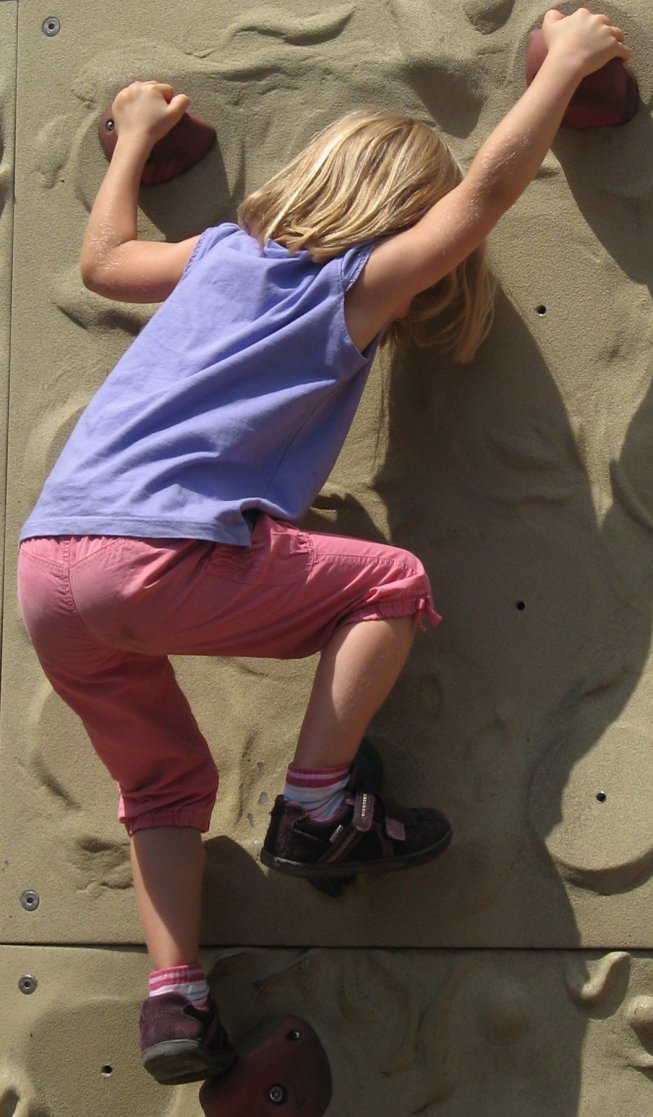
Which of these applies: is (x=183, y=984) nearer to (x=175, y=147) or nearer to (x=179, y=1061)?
(x=179, y=1061)

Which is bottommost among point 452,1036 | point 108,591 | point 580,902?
point 452,1036

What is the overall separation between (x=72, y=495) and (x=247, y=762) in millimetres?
518

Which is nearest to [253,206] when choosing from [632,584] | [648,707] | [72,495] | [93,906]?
[72,495]

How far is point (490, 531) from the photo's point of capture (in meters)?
2.07

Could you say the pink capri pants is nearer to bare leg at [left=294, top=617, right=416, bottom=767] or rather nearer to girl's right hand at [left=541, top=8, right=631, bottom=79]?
bare leg at [left=294, top=617, right=416, bottom=767]

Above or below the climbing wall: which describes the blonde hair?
above

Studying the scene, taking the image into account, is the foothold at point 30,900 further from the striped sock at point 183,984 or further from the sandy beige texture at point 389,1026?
the striped sock at point 183,984

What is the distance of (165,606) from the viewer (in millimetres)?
1728

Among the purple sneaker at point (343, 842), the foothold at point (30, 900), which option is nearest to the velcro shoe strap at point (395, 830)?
the purple sneaker at point (343, 842)

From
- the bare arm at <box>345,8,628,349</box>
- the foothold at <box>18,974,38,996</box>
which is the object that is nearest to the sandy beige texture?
the foothold at <box>18,974,38,996</box>

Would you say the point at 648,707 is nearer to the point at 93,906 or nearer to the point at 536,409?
the point at 536,409

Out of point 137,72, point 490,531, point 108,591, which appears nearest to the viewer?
point 108,591

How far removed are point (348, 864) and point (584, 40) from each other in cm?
113

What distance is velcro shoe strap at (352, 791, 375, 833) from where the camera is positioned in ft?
5.97
